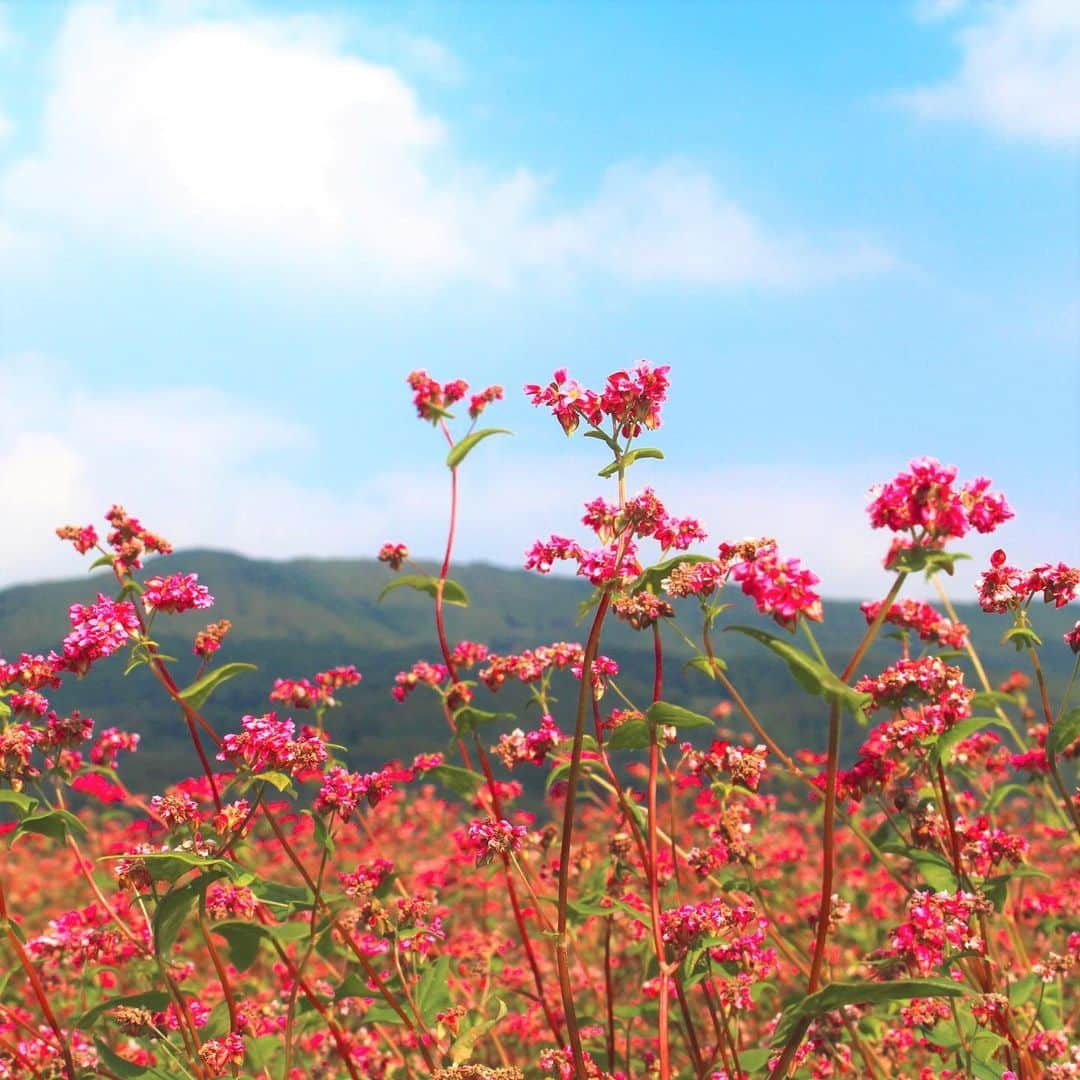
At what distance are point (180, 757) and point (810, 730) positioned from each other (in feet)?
35.4

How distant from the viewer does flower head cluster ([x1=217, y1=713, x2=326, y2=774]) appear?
117 inches

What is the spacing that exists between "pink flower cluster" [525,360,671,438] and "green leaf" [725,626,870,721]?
1011 millimetres

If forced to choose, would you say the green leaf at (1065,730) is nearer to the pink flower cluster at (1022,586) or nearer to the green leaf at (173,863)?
the pink flower cluster at (1022,586)

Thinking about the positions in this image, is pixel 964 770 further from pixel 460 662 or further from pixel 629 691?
Answer: pixel 629 691

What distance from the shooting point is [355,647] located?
3047 centimetres

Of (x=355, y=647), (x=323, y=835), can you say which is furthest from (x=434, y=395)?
(x=355, y=647)

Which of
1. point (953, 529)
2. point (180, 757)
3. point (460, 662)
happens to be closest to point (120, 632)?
point (460, 662)

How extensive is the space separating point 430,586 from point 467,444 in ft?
1.79

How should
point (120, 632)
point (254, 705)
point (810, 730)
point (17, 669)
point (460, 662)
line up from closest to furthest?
1. point (120, 632)
2. point (17, 669)
3. point (460, 662)
4. point (810, 730)
5. point (254, 705)

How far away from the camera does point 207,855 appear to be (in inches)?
112

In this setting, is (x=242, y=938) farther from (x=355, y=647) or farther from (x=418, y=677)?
(x=355, y=647)

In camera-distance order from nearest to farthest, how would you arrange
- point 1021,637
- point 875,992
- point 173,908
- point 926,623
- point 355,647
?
point 875,992
point 173,908
point 1021,637
point 926,623
point 355,647

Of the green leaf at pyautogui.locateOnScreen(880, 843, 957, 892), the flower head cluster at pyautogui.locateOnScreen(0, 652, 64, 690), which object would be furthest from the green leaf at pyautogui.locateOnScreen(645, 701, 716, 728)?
the flower head cluster at pyautogui.locateOnScreen(0, 652, 64, 690)

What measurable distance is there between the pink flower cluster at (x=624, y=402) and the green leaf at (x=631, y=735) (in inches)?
33.8
